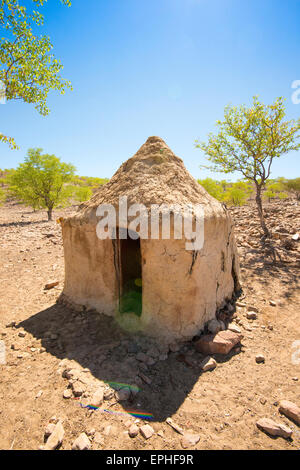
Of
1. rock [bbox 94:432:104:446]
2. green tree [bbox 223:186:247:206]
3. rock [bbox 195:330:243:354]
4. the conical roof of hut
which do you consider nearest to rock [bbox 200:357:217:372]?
rock [bbox 195:330:243:354]

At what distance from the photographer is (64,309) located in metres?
4.02

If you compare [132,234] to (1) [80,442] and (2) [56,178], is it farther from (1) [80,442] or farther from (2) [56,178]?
(2) [56,178]

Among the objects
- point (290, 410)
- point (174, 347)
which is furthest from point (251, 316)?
point (290, 410)

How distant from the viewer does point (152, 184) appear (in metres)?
3.45

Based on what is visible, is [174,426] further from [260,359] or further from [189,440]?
[260,359]

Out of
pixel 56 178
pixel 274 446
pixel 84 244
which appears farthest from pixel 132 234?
pixel 56 178

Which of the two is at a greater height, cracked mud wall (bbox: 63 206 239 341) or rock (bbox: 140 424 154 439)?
cracked mud wall (bbox: 63 206 239 341)

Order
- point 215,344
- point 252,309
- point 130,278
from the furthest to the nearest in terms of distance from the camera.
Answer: point 130,278
point 252,309
point 215,344

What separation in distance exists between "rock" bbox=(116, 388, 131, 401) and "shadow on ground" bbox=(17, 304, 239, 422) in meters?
0.06

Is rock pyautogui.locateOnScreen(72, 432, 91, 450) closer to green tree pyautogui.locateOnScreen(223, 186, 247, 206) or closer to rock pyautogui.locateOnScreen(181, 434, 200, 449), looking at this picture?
rock pyautogui.locateOnScreen(181, 434, 200, 449)

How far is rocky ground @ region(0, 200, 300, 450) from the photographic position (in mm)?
1933

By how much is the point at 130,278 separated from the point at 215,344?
6.52 ft

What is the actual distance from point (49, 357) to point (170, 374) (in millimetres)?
1521

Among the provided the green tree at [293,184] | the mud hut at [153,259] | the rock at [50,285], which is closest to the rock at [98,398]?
the mud hut at [153,259]
